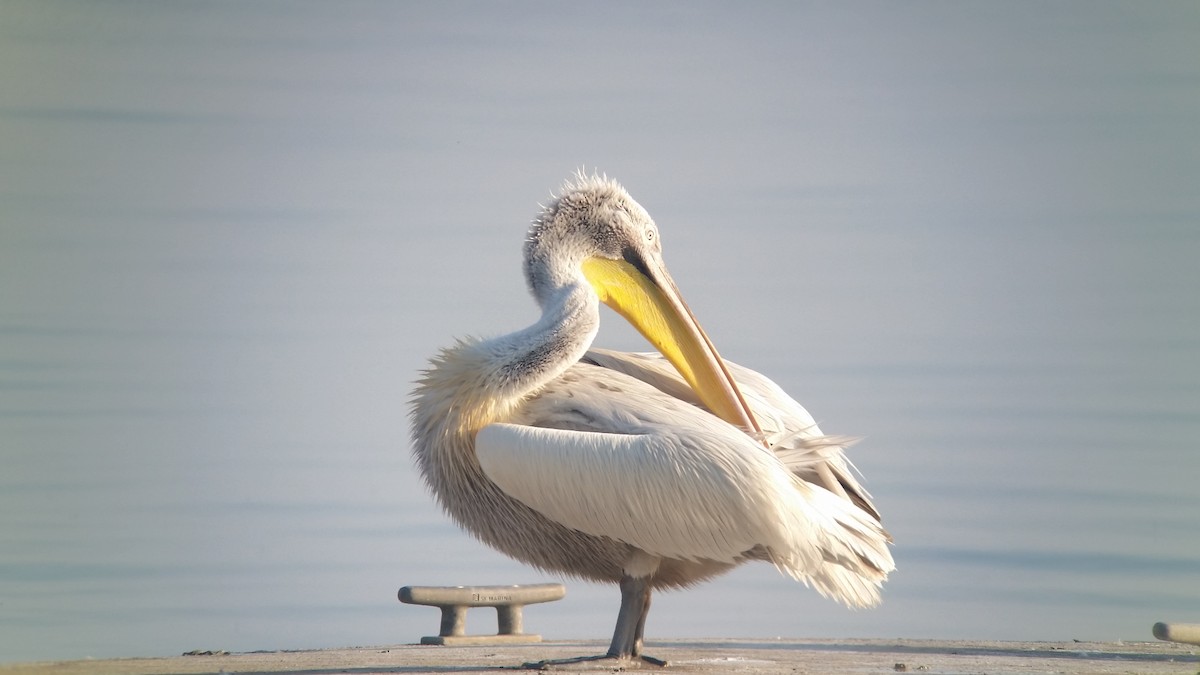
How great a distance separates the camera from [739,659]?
7016mm

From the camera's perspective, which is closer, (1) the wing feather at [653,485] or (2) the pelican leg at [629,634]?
(1) the wing feather at [653,485]

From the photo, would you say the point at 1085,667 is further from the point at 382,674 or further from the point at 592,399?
the point at 382,674

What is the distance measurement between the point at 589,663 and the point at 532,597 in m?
1.68

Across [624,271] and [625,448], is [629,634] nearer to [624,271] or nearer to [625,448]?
[625,448]

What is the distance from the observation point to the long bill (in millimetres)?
7180

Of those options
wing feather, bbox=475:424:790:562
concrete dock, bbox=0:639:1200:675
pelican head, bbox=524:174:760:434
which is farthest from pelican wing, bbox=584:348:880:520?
concrete dock, bbox=0:639:1200:675

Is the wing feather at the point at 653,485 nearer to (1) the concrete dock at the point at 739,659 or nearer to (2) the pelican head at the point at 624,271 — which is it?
(1) the concrete dock at the point at 739,659

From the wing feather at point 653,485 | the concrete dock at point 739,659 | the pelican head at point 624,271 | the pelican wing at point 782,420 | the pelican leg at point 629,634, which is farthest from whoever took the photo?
the pelican head at point 624,271

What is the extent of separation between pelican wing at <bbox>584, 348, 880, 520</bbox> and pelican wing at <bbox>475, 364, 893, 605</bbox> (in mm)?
199

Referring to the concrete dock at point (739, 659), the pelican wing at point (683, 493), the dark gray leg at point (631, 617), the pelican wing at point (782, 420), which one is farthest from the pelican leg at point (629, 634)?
the pelican wing at point (782, 420)

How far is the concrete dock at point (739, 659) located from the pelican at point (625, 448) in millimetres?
420

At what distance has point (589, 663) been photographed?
646cm

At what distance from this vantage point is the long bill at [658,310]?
7.18m

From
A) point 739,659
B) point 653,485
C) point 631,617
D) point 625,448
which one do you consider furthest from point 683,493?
point 739,659
